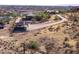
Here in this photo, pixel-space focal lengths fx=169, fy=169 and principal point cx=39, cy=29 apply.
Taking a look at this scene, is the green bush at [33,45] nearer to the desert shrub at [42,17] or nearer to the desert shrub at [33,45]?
the desert shrub at [33,45]

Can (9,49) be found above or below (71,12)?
below

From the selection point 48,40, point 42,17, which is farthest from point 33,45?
point 42,17

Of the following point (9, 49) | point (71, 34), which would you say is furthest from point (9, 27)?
point (71, 34)

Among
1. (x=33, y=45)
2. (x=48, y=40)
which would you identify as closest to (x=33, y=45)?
(x=33, y=45)

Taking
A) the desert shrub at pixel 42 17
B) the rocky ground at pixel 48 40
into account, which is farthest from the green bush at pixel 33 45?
the desert shrub at pixel 42 17

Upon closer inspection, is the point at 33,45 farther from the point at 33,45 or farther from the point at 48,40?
the point at 48,40

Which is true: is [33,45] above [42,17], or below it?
below
